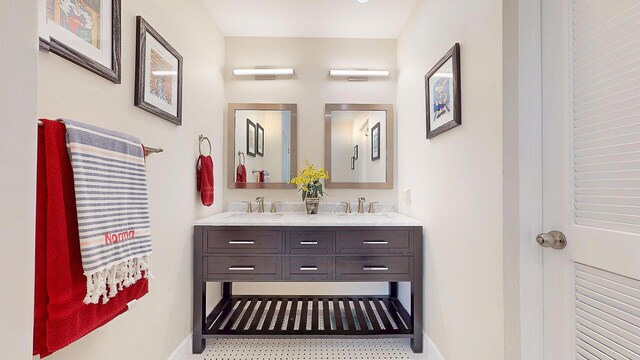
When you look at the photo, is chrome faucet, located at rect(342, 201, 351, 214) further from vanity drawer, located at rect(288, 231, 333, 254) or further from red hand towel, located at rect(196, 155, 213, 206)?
red hand towel, located at rect(196, 155, 213, 206)

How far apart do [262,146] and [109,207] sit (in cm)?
165

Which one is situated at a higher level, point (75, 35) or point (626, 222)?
point (75, 35)

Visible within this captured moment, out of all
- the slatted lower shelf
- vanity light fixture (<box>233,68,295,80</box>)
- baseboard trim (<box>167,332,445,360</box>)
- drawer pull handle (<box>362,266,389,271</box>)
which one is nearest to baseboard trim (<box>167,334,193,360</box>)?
baseboard trim (<box>167,332,445,360</box>)

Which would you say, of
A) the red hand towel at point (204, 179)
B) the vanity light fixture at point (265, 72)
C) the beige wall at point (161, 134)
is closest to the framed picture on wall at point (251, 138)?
the beige wall at point (161, 134)

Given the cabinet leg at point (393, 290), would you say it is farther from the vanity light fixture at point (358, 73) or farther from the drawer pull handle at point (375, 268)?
the vanity light fixture at point (358, 73)

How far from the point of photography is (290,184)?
252cm

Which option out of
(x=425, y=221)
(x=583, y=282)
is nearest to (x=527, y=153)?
(x=583, y=282)

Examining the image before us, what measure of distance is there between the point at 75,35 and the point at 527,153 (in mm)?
1630

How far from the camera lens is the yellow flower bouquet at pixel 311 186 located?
2383 mm

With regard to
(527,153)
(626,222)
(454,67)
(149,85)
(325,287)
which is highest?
(454,67)

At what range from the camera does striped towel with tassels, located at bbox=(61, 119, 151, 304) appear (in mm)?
839

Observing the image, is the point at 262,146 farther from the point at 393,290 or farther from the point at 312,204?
the point at 393,290

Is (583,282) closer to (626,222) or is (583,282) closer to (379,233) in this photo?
(626,222)

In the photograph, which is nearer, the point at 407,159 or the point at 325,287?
the point at 407,159
